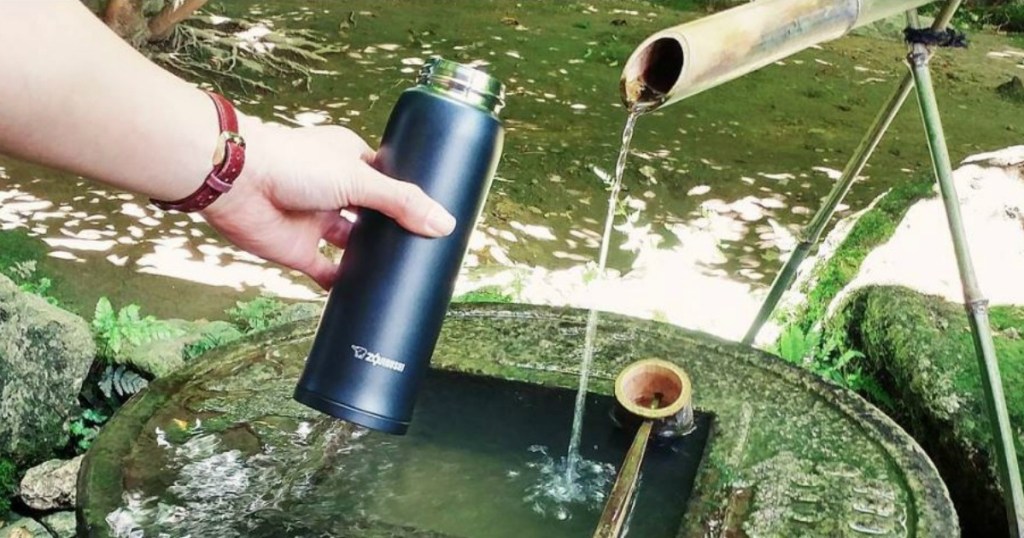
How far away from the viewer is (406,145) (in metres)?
1.30

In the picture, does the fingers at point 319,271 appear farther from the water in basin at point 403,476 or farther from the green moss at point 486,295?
the green moss at point 486,295

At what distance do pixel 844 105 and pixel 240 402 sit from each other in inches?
237

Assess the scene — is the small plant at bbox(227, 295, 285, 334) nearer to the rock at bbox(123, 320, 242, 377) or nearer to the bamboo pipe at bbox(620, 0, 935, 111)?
the rock at bbox(123, 320, 242, 377)

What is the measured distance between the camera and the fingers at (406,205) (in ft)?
4.16

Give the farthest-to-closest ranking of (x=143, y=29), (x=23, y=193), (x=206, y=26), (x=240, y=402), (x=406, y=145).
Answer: (x=206, y=26) < (x=143, y=29) < (x=23, y=193) < (x=240, y=402) < (x=406, y=145)

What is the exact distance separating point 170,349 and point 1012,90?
688 cm

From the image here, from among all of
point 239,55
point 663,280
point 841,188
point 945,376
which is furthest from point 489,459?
point 239,55

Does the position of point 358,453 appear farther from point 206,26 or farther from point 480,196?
point 206,26

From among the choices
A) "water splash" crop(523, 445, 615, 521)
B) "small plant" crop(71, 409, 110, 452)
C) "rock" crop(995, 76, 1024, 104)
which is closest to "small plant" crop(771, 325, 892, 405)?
"water splash" crop(523, 445, 615, 521)

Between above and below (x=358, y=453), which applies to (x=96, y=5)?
above

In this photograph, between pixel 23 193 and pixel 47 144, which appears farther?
pixel 23 193

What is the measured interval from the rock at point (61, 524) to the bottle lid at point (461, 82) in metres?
1.96

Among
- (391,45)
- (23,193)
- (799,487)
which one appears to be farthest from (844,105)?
(799,487)

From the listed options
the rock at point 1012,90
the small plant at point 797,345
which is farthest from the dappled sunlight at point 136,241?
the rock at point 1012,90
